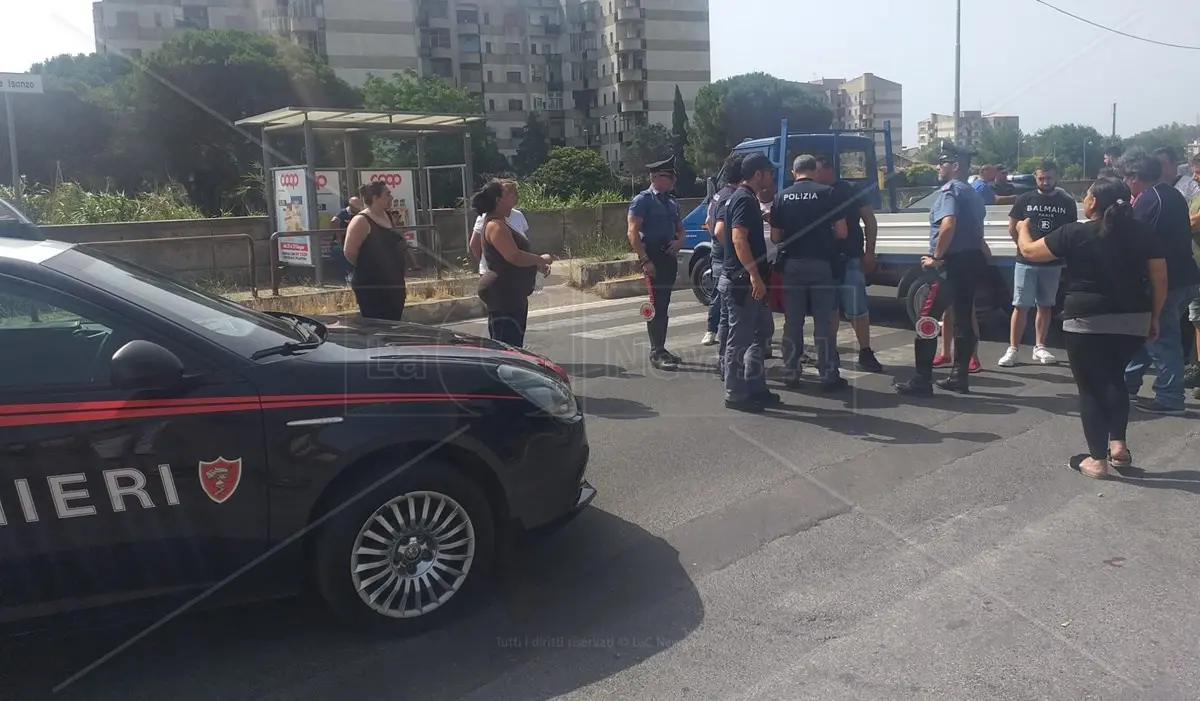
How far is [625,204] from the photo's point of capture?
19.0m

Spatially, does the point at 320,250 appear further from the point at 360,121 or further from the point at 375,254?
the point at 375,254

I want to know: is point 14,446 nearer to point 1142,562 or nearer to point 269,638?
point 269,638

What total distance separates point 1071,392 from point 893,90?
12768cm

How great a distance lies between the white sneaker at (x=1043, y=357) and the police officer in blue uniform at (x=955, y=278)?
4.25 ft

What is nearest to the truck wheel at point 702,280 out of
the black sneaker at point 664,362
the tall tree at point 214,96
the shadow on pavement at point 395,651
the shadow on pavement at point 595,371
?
the black sneaker at point 664,362

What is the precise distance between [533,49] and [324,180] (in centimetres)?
8710

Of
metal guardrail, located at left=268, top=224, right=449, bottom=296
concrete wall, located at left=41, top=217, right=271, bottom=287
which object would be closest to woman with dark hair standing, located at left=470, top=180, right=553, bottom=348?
metal guardrail, located at left=268, top=224, right=449, bottom=296

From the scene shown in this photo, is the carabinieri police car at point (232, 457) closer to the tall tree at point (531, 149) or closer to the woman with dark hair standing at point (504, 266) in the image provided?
the woman with dark hair standing at point (504, 266)

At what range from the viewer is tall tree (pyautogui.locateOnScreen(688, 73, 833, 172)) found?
262 ft

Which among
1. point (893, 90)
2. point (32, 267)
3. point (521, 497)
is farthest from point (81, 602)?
point (893, 90)

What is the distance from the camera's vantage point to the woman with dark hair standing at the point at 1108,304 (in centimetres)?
525

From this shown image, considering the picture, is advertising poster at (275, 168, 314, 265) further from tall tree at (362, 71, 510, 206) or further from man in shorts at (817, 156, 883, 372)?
tall tree at (362, 71, 510, 206)

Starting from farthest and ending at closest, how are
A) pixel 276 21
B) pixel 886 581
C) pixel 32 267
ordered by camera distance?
pixel 276 21 < pixel 886 581 < pixel 32 267

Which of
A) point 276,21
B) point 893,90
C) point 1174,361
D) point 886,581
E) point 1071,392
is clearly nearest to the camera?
point 886,581
